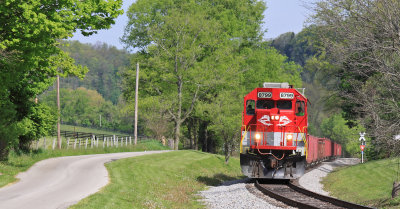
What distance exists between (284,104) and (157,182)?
7314 millimetres

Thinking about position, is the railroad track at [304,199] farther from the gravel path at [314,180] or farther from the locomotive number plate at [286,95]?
the locomotive number plate at [286,95]

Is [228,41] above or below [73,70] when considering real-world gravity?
above

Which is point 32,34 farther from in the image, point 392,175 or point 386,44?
point 392,175

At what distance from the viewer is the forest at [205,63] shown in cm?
1811

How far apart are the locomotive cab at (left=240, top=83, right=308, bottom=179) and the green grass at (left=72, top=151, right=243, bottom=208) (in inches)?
127

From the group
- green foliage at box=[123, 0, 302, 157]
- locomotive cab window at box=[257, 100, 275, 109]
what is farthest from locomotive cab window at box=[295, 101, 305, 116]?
green foliage at box=[123, 0, 302, 157]

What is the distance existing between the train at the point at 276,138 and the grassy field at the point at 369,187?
2.64 meters

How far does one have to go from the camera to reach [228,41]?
5309 cm

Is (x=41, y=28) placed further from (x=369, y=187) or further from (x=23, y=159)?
(x=369, y=187)

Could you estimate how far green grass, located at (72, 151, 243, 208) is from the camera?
15742 mm

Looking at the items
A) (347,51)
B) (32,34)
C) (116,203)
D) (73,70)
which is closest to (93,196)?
(116,203)

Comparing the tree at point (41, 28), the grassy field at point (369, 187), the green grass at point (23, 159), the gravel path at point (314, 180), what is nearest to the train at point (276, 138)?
the gravel path at point (314, 180)

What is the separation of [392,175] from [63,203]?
1969 cm

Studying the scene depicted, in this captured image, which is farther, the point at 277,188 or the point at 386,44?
the point at 277,188
